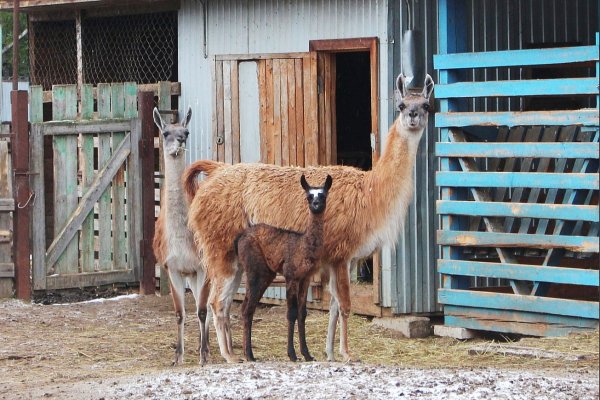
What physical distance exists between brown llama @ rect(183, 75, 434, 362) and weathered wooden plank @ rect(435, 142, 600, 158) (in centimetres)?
82

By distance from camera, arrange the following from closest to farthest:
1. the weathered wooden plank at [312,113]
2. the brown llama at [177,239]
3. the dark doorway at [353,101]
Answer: the brown llama at [177,239], the weathered wooden plank at [312,113], the dark doorway at [353,101]

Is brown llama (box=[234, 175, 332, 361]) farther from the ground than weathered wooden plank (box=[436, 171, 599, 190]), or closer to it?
closer to it

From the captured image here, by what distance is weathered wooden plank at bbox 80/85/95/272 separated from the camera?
1361 cm

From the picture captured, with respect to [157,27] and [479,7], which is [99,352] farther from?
[157,27]

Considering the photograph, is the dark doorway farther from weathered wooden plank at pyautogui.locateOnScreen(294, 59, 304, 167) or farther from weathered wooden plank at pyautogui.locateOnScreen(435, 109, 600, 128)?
weathered wooden plank at pyautogui.locateOnScreen(435, 109, 600, 128)

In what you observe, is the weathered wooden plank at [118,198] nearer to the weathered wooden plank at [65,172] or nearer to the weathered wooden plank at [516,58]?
the weathered wooden plank at [65,172]

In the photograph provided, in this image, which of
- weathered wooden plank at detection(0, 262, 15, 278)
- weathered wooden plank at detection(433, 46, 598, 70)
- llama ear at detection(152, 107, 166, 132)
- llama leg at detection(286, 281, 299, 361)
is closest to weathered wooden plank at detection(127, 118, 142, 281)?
weathered wooden plank at detection(0, 262, 15, 278)

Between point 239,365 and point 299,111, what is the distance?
426 centimetres

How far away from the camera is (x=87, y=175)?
1366 centimetres

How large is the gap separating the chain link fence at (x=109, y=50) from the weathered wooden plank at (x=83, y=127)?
1496 mm

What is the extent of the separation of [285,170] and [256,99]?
2.67m

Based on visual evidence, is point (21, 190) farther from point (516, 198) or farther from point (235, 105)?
point (516, 198)

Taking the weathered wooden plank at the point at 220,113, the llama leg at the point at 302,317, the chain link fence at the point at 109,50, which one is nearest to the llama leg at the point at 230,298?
the llama leg at the point at 302,317

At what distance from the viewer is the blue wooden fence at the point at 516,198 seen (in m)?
10.2
